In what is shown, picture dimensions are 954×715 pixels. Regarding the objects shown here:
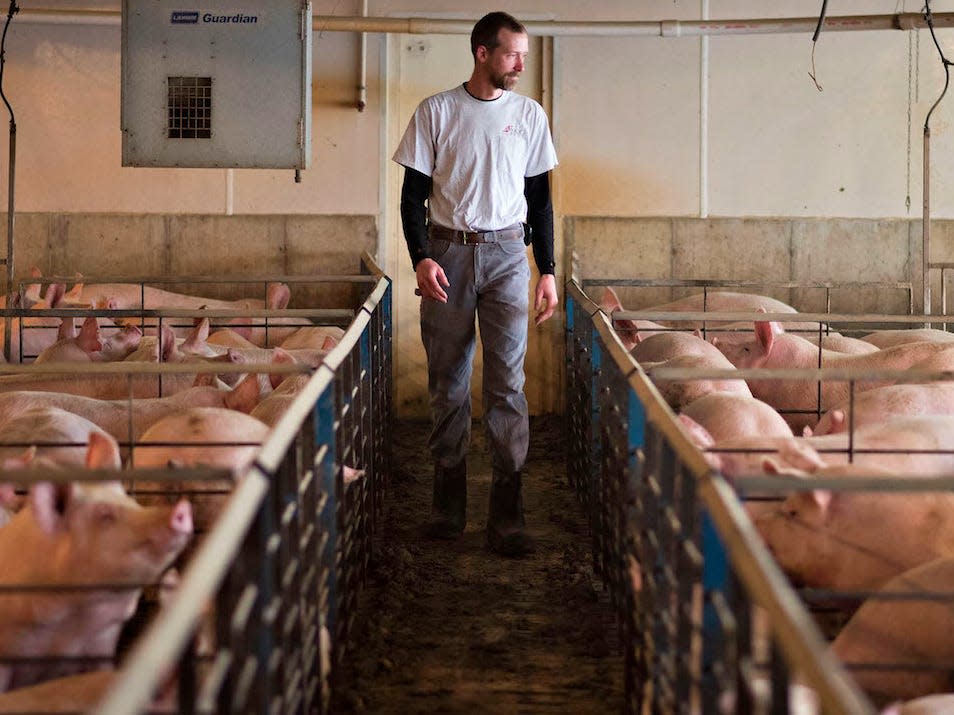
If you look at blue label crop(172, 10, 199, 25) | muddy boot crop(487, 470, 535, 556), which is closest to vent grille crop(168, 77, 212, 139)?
blue label crop(172, 10, 199, 25)

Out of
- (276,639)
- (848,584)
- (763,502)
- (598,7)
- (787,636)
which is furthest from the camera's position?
(598,7)

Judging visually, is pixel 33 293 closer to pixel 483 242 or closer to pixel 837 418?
pixel 483 242

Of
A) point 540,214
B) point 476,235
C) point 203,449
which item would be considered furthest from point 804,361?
point 203,449

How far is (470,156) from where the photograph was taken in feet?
16.1

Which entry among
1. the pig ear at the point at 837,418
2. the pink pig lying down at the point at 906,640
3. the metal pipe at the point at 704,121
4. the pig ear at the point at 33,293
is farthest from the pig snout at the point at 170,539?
the metal pipe at the point at 704,121

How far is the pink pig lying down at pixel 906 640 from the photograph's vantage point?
2641mm

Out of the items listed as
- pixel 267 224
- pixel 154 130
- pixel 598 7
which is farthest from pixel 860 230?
pixel 154 130

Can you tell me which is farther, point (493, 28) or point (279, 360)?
point (493, 28)

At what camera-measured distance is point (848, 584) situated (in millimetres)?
3082

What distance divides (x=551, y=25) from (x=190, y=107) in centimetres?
279

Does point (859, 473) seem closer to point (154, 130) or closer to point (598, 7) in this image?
point (154, 130)

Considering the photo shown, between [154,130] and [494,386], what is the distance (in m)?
2.17

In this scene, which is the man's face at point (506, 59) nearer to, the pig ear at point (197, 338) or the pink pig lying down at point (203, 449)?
the pink pig lying down at point (203, 449)

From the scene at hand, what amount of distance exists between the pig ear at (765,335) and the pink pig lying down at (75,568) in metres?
3.38
